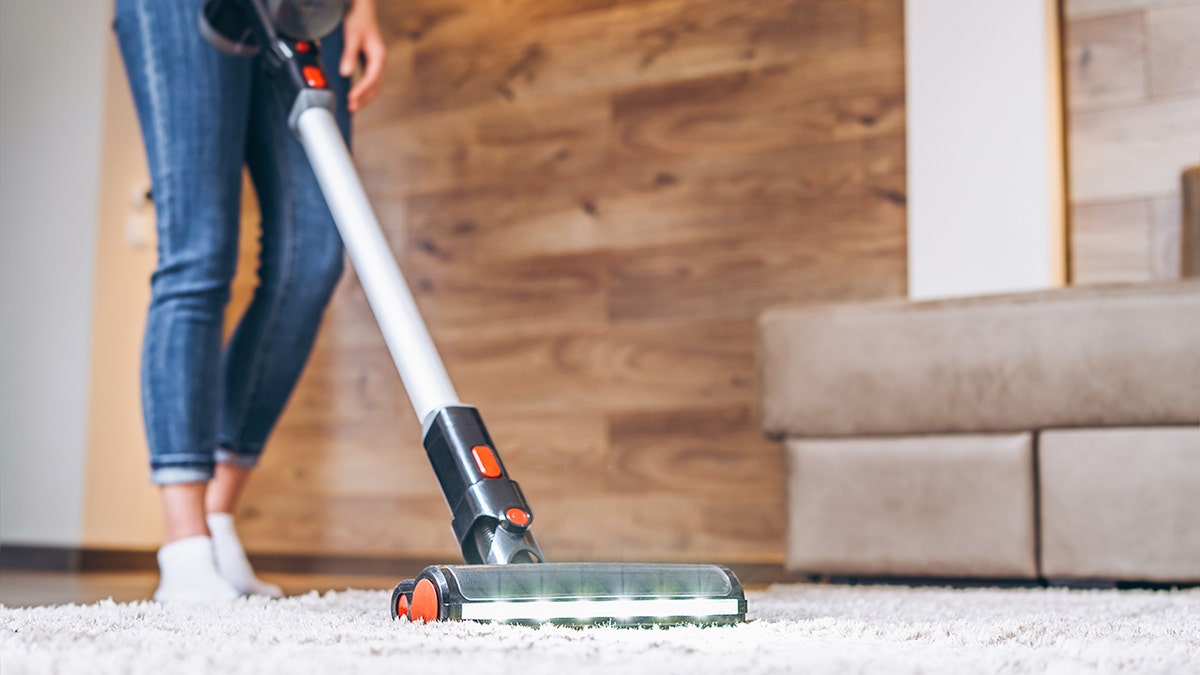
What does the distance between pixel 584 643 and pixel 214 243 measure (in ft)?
2.35

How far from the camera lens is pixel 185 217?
1.17 metres

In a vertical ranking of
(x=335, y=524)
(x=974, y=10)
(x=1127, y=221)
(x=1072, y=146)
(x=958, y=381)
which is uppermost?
(x=974, y=10)

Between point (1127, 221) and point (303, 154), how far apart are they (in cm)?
128

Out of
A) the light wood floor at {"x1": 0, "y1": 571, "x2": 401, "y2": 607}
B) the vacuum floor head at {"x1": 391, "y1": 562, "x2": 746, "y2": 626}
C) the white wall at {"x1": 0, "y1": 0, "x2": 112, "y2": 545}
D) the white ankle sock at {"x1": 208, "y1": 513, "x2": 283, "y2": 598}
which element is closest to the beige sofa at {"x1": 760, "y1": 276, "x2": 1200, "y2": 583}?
the light wood floor at {"x1": 0, "y1": 571, "x2": 401, "y2": 607}

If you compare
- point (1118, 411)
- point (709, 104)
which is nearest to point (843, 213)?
point (709, 104)

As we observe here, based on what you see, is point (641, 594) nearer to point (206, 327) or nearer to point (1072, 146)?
point (206, 327)

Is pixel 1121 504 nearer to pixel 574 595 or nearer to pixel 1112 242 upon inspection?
pixel 1112 242

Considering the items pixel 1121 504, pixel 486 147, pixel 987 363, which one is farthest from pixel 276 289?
pixel 486 147

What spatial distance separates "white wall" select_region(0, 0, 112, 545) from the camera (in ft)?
7.54

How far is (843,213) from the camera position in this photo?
2010 millimetres

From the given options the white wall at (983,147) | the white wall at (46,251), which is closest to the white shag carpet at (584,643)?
the white wall at (983,147)

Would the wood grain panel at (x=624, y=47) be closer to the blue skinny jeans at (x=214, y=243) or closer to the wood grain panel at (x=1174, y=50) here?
the wood grain panel at (x=1174, y=50)

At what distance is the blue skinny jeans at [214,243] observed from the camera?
113 centimetres

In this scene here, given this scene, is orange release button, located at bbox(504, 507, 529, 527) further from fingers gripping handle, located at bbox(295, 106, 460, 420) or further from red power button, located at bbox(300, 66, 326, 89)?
red power button, located at bbox(300, 66, 326, 89)
